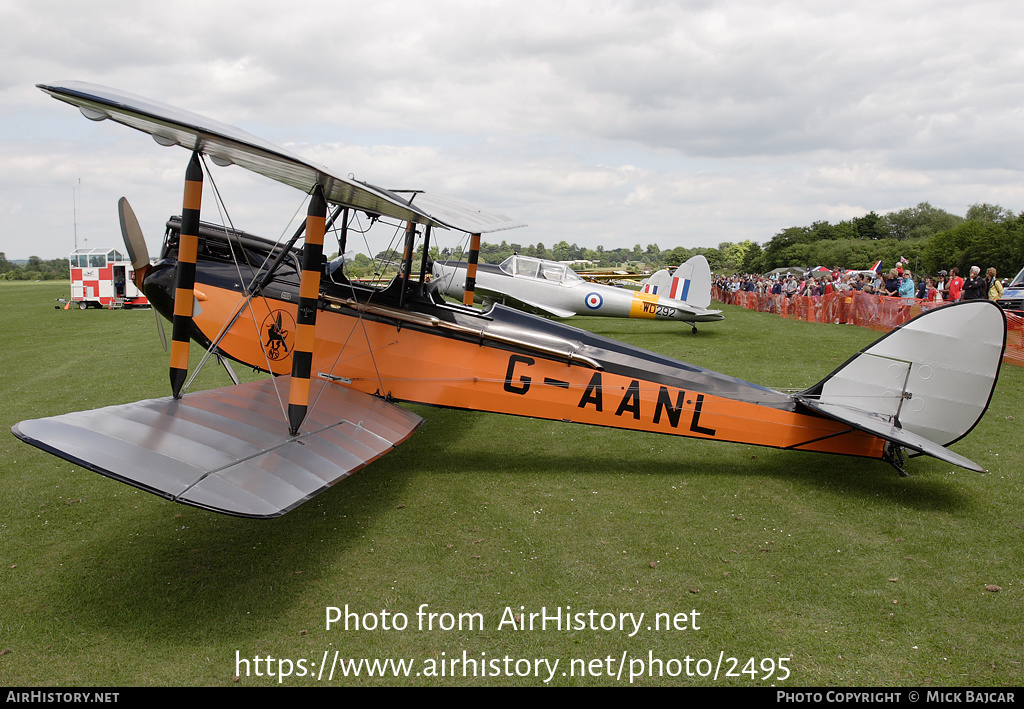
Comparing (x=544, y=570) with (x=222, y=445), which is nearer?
(x=222, y=445)

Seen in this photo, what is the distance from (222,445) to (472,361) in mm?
2483

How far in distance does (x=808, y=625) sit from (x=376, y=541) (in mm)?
2810

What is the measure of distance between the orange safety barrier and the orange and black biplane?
8.28m

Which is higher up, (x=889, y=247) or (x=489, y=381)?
(x=889, y=247)

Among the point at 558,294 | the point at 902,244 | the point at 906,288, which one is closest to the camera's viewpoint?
the point at 906,288

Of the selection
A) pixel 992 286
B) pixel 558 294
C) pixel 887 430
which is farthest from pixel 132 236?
pixel 992 286

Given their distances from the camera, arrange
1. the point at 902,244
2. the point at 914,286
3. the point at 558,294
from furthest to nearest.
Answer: the point at 902,244
the point at 914,286
the point at 558,294

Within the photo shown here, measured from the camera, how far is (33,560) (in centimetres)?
403

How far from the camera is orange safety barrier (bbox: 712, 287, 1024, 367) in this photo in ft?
38.4

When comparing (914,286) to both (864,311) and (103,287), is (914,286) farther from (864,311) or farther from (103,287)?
(103,287)

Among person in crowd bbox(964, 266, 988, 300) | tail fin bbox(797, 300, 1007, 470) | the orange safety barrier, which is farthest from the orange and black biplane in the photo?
person in crowd bbox(964, 266, 988, 300)

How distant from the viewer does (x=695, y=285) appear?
18.9 metres

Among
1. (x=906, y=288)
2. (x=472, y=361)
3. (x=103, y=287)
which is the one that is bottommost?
(x=103, y=287)
